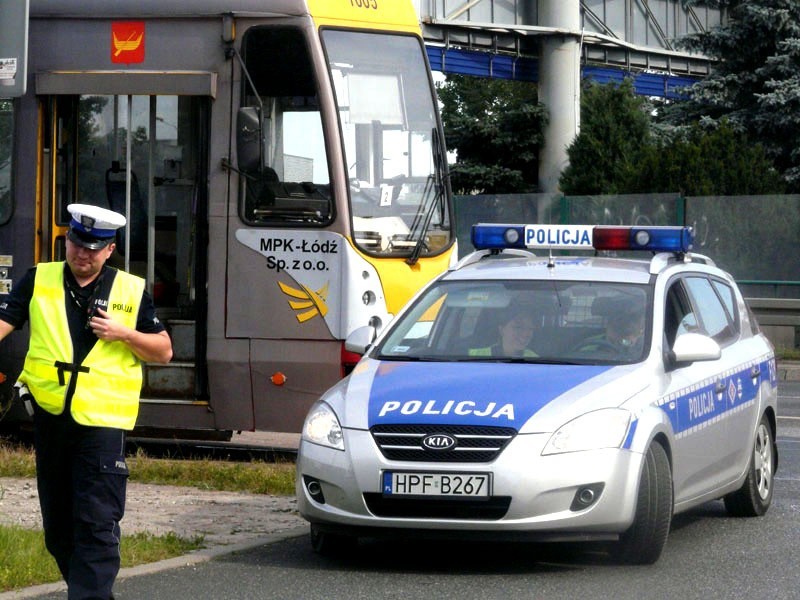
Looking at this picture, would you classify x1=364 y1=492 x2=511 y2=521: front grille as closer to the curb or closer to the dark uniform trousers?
the curb

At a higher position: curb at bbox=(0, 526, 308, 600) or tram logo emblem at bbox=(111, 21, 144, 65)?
tram logo emblem at bbox=(111, 21, 144, 65)

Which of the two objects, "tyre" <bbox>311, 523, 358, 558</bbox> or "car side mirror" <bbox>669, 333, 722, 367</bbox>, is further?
"car side mirror" <bbox>669, 333, 722, 367</bbox>

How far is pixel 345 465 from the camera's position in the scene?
25.5 ft

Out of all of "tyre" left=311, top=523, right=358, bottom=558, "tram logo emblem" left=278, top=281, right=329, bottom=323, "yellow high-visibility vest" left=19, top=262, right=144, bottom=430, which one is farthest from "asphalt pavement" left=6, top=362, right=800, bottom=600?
Result: "tram logo emblem" left=278, top=281, right=329, bottom=323

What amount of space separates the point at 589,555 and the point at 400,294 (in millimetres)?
3808

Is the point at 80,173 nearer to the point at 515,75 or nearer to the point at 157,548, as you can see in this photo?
the point at 157,548

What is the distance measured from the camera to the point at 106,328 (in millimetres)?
6168

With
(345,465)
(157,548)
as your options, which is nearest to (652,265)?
(345,465)

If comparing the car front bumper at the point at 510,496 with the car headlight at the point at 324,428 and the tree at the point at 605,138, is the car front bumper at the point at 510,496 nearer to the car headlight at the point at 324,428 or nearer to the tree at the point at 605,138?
the car headlight at the point at 324,428

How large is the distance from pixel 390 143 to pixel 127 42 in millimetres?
2029

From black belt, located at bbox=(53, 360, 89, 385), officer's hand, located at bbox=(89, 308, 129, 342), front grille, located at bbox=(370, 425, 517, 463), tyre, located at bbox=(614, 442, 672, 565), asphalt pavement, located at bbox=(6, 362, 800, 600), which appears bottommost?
asphalt pavement, located at bbox=(6, 362, 800, 600)

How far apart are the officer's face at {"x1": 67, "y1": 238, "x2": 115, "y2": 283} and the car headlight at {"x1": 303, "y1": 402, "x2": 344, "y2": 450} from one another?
76.6 inches

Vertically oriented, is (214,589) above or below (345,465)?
below

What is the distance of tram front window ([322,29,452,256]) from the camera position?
463 inches
